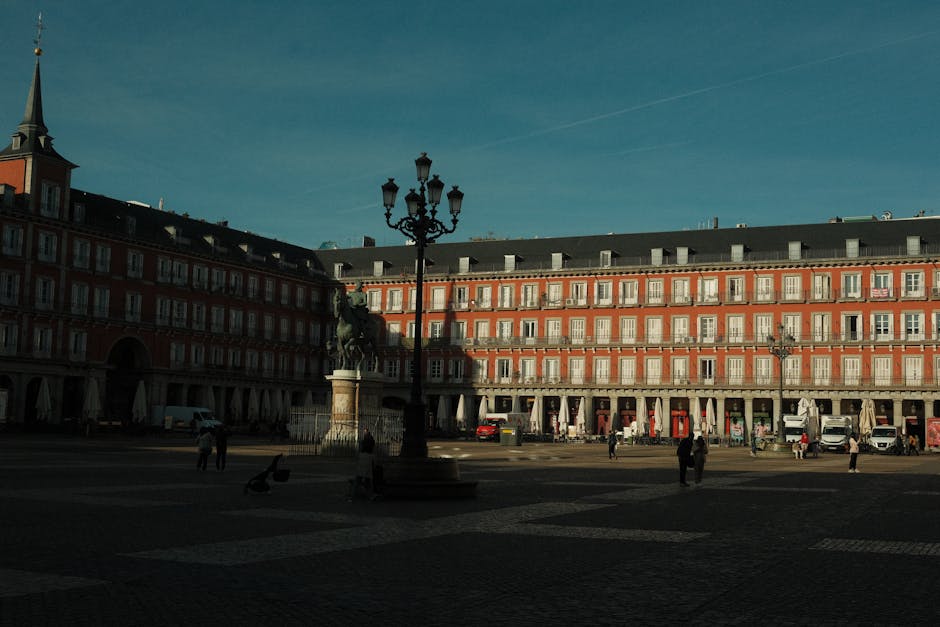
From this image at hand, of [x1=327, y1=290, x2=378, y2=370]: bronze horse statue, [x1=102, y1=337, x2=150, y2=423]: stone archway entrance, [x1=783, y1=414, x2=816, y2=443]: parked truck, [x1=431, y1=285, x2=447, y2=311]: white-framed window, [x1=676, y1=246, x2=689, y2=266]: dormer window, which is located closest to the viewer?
[x1=327, y1=290, x2=378, y2=370]: bronze horse statue

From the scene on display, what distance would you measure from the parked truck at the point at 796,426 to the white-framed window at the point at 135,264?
156ft

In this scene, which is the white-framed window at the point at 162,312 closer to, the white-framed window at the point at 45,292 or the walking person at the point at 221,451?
the white-framed window at the point at 45,292

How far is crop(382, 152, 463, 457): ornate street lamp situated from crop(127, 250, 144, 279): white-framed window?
56.8 metres

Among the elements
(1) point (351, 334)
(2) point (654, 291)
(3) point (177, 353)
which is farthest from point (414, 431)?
(2) point (654, 291)

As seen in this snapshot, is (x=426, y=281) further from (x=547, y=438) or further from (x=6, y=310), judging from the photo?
(x=6, y=310)

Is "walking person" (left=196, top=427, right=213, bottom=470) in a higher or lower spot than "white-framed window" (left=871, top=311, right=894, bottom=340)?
→ lower

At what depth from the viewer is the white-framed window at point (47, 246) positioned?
68500 mm

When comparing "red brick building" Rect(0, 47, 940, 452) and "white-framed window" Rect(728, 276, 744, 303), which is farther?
"white-framed window" Rect(728, 276, 744, 303)

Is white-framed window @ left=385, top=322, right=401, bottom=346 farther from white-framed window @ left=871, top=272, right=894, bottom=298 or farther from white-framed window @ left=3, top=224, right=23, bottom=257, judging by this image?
white-framed window @ left=871, top=272, right=894, bottom=298

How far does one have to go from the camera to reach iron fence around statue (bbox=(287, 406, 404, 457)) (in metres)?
37.8

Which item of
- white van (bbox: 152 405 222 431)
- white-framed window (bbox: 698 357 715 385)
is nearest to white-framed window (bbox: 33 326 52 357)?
Result: white van (bbox: 152 405 222 431)

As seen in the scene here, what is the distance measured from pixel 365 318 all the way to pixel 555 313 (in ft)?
166

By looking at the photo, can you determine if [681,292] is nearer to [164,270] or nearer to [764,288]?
[764,288]

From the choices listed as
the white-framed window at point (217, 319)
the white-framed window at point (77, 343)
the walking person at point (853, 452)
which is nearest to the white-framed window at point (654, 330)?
the white-framed window at point (217, 319)
